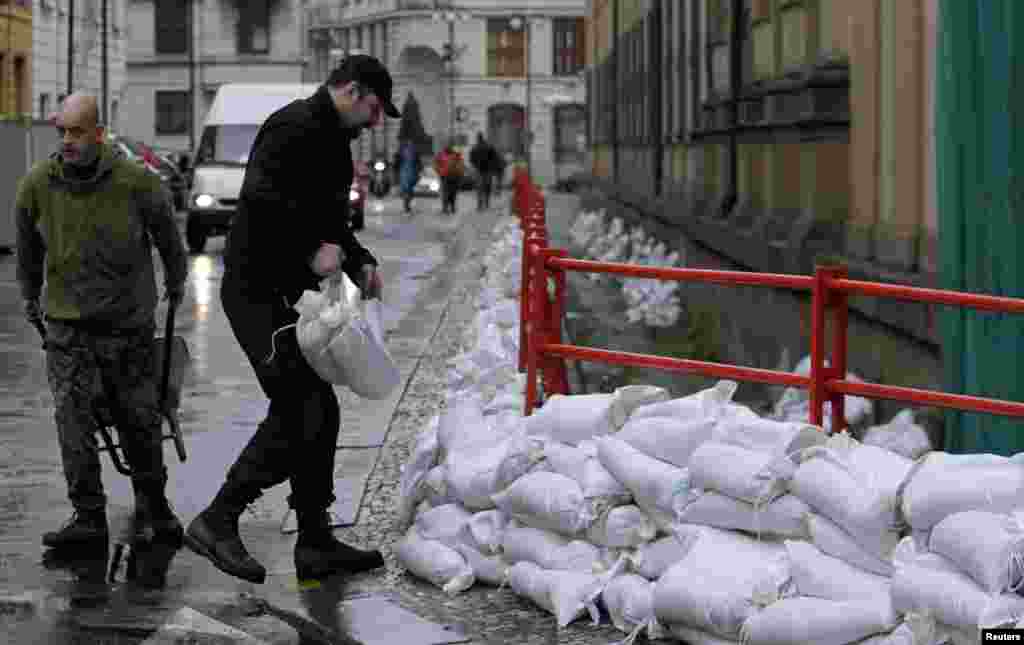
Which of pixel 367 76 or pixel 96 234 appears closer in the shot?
pixel 367 76

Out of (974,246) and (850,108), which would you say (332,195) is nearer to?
(974,246)

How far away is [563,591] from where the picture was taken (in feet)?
23.9

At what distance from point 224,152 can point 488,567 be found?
2602 cm

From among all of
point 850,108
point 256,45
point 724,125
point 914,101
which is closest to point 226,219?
point 724,125

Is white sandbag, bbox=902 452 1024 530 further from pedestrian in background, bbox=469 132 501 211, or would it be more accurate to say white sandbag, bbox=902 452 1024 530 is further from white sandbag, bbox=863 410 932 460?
pedestrian in background, bbox=469 132 501 211

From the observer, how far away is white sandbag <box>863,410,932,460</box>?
1066 cm

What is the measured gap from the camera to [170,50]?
91500mm

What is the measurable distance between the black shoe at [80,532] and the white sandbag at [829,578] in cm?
303

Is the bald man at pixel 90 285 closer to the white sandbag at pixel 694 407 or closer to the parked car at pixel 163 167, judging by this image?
the white sandbag at pixel 694 407

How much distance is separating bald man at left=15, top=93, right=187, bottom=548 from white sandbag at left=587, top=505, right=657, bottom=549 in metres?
2.01

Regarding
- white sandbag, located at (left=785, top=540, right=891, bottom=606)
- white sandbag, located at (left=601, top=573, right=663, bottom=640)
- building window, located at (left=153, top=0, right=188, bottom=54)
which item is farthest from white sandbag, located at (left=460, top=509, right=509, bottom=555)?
building window, located at (left=153, top=0, right=188, bottom=54)

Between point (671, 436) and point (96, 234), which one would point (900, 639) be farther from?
point (96, 234)

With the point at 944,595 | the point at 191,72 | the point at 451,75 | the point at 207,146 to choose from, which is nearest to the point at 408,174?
the point at 207,146

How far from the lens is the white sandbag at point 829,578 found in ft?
20.9
